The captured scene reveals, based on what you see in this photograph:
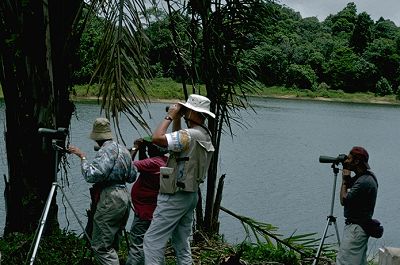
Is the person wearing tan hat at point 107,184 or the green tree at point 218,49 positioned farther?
the green tree at point 218,49

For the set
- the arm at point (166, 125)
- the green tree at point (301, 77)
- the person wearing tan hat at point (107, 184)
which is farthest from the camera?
the green tree at point (301, 77)

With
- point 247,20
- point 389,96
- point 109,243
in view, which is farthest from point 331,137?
point 389,96

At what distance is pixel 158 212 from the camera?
4.56 metres

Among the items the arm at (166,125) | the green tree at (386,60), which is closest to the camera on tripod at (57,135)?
the arm at (166,125)

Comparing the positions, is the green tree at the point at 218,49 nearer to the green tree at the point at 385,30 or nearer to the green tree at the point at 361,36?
the green tree at the point at 361,36

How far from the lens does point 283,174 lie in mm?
16375

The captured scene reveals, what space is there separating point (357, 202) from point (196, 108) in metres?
1.43

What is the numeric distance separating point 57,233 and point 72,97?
139 cm

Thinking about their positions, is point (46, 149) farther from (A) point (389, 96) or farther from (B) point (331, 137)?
(A) point (389, 96)

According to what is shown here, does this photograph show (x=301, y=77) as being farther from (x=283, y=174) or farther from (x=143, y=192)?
(x=143, y=192)

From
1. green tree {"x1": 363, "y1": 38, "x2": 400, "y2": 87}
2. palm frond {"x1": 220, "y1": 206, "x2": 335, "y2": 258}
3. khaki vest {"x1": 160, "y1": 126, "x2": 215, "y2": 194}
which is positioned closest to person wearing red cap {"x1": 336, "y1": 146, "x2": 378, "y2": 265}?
palm frond {"x1": 220, "y1": 206, "x2": 335, "y2": 258}

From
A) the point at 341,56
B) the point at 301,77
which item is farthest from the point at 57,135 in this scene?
the point at 341,56

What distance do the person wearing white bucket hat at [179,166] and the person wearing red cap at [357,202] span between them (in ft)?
3.72

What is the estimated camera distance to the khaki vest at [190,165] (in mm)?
4438
